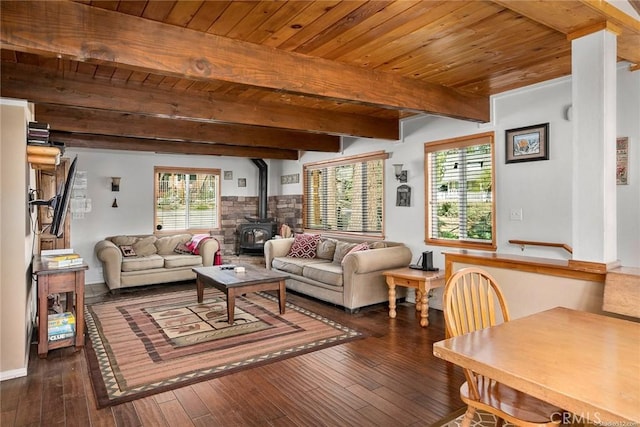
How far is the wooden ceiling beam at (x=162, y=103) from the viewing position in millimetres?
3119

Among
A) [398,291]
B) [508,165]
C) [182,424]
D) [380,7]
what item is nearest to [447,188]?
[508,165]

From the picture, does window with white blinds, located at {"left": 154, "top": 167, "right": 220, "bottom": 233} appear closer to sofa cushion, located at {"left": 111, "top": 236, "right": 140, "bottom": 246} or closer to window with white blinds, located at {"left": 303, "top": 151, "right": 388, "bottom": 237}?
sofa cushion, located at {"left": 111, "top": 236, "right": 140, "bottom": 246}

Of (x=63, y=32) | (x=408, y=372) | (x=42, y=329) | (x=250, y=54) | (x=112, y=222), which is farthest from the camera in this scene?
(x=112, y=222)

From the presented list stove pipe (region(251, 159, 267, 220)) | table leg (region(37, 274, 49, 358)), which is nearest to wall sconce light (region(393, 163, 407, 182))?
stove pipe (region(251, 159, 267, 220))

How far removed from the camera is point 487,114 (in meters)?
4.25

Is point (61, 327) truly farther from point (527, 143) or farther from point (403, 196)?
point (527, 143)

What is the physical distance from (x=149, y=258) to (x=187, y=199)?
171cm

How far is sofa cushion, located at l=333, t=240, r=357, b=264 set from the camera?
18.3 feet

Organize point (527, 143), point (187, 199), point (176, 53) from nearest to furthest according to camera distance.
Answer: point (176, 53)
point (527, 143)
point (187, 199)

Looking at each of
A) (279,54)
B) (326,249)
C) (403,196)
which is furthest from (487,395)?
(326,249)

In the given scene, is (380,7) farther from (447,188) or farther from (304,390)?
(447,188)

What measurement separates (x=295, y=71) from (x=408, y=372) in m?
2.42

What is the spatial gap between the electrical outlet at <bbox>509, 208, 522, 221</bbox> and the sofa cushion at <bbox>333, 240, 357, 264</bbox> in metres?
2.12

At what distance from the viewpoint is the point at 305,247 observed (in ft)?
20.3
